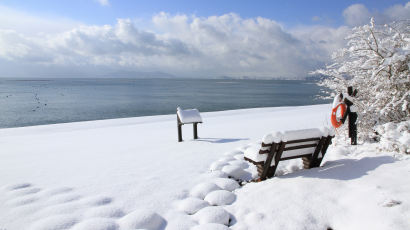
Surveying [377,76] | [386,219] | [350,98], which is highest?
[377,76]

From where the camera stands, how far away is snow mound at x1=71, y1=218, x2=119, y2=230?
3564mm

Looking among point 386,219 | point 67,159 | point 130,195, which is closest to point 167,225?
point 130,195

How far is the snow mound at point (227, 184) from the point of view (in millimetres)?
5027

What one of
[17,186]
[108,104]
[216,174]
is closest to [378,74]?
[216,174]

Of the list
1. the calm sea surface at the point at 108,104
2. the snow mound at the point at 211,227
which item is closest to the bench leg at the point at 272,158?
the snow mound at the point at 211,227

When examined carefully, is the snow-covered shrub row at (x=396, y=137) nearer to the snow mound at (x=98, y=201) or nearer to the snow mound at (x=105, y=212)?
the snow mound at (x=105, y=212)

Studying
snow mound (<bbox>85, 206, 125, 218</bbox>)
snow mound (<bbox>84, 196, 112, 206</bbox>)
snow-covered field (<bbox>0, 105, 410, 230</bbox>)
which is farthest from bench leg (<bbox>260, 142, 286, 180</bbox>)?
snow mound (<bbox>84, 196, 112, 206</bbox>)

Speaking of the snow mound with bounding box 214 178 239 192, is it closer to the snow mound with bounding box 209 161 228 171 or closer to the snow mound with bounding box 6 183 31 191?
the snow mound with bounding box 209 161 228 171

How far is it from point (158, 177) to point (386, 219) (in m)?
4.35

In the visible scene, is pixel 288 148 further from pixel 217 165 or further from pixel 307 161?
pixel 217 165

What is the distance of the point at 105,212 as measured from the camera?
13.4 ft

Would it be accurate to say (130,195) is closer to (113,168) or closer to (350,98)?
(113,168)

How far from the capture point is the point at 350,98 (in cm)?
650

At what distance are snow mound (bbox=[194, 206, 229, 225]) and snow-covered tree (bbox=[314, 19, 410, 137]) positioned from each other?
4.78 metres
